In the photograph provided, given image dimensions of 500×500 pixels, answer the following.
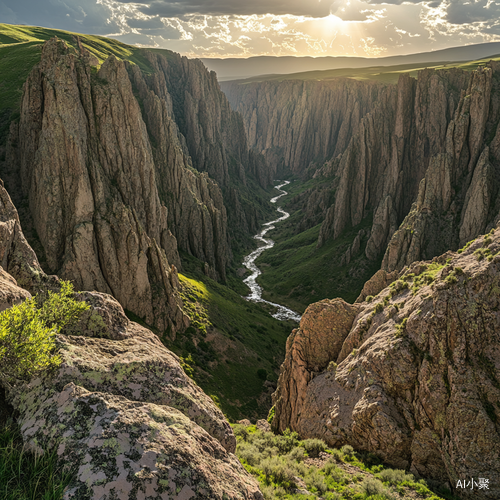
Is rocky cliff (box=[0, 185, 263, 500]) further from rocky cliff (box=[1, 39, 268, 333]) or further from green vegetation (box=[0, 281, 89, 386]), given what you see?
rocky cliff (box=[1, 39, 268, 333])

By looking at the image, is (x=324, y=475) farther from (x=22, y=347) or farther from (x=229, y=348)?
(x=229, y=348)

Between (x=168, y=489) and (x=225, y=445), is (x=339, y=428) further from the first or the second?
(x=168, y=489)

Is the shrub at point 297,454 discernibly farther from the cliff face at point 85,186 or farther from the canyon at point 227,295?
the cliff face at point 85,186

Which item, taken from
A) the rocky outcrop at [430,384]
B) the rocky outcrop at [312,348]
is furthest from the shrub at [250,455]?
the rocky outcrop at [312,348]

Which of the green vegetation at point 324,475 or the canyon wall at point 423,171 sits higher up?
the canyon wall at point 423,171

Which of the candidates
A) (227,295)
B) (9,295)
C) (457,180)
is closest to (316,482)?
(9,295)

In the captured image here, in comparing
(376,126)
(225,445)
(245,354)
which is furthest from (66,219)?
(376,126)
